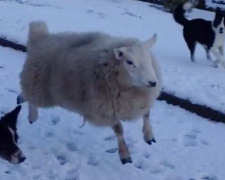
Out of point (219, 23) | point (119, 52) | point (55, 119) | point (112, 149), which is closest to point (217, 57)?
point (219, 23)

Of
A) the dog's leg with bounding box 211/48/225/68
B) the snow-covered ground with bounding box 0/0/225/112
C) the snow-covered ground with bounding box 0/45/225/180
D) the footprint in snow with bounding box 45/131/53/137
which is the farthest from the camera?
the dog's leg with bounding box 211/48/225/68

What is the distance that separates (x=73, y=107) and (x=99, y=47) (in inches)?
24.8

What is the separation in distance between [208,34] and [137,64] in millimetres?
Result: 4166

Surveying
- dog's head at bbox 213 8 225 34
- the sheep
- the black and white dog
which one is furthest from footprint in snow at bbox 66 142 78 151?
dog's head at bbox 213 8 225 34

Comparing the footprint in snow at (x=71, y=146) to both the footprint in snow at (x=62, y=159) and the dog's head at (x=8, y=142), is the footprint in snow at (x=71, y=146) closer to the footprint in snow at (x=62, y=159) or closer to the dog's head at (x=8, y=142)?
the footprint in snow at (x=62, y=159)

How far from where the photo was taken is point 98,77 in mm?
4719

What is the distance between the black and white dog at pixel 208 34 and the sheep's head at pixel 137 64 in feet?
12.4

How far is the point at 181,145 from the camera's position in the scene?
549 centimetres

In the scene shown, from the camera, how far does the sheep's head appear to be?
4.36 m

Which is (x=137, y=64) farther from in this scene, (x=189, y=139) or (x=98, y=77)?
(x=189, y=139)

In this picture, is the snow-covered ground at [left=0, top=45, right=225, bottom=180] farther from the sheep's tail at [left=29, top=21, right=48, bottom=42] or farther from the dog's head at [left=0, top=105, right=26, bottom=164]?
the sheep's tail at [left=29, top=21, right=48, bottom=42]

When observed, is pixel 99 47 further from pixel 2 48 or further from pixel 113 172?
pixel 2 48

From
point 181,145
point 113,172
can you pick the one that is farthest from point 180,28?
point 113,172

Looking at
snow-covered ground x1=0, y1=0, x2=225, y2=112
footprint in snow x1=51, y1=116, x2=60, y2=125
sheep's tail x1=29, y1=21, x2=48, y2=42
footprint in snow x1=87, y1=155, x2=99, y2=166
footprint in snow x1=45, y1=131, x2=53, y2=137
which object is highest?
sheep's tail x1=29, y1=21, x2=48, y2=42
